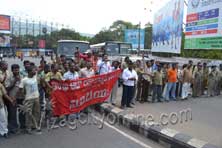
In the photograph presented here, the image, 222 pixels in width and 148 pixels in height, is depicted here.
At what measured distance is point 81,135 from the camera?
8.34m

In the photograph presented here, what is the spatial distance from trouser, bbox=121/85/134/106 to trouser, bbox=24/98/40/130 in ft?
12.9

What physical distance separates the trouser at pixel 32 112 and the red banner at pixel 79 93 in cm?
89

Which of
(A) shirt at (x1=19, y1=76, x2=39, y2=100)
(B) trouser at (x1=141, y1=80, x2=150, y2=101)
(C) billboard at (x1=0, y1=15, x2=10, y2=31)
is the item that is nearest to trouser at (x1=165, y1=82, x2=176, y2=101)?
(B) trouser at (x1=141, y1=80, x2=150, y2=101)

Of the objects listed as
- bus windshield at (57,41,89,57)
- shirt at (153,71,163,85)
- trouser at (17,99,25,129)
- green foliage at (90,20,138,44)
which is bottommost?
trouser at (17,99,25,129)

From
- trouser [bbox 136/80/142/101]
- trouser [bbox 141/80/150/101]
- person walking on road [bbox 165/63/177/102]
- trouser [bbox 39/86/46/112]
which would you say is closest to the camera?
trouser [bbox 39/86/46/112]

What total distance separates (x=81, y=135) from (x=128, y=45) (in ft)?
62.9

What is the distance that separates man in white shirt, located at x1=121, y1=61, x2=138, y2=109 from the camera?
468 inches

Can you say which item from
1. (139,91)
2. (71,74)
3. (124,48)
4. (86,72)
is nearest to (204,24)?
(139,91)

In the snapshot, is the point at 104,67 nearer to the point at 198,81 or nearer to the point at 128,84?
the point at 128,84

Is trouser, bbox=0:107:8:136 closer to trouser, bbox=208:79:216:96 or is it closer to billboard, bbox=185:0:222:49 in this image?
billboard, bbox=185:0:222:49

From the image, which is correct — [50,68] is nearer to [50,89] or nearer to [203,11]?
[50,89]

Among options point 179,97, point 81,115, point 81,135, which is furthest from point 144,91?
point 81,135

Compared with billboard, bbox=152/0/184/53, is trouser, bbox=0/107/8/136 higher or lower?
lower

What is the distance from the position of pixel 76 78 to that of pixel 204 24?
794 cm
